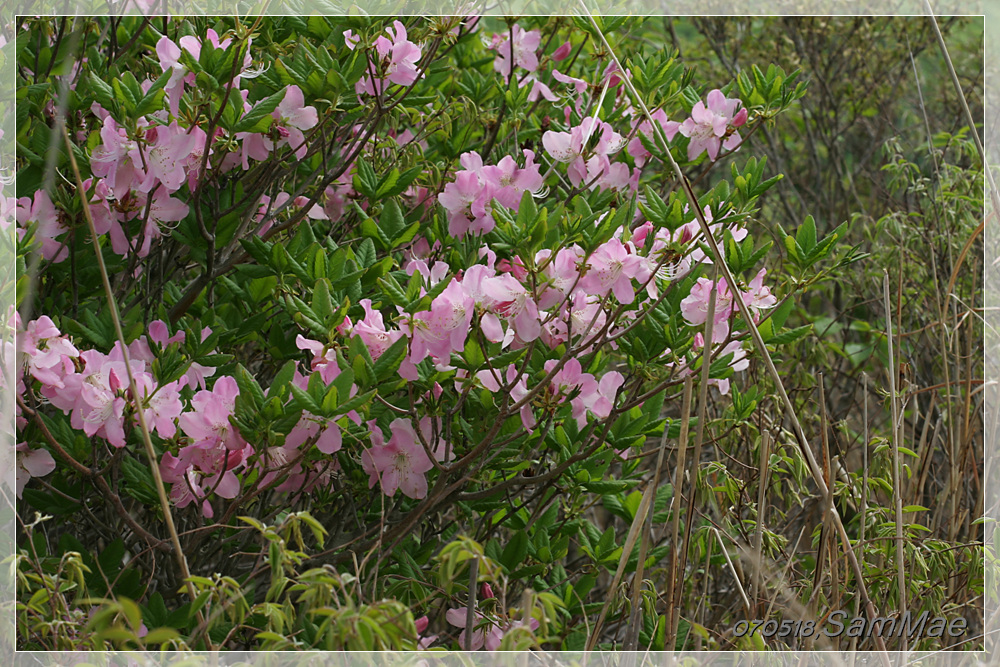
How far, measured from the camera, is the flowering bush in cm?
86

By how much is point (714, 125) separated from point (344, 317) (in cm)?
62

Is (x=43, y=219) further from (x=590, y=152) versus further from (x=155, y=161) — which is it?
(x=590, y=152)

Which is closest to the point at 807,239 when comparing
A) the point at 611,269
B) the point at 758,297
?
the point at 758,297

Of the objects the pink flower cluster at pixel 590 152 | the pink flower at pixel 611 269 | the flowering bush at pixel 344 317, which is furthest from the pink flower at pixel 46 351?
the pink flower cluster at pixel 590 152

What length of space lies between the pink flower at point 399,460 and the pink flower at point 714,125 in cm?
60

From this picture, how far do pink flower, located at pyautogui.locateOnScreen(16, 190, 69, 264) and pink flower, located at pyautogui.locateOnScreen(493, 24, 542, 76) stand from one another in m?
0.70

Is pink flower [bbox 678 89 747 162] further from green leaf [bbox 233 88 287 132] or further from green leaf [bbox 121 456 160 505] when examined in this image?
green leaf [bbox 121 456 160 505]

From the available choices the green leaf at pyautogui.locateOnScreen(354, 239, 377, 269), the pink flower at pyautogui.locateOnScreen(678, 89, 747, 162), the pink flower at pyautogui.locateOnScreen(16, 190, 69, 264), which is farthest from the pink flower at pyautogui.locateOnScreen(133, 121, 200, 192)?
the pink flower at pyautogui.locateOnScreen(678, 89, 747, 162)

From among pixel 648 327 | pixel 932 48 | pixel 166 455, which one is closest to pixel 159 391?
pixel 166 455

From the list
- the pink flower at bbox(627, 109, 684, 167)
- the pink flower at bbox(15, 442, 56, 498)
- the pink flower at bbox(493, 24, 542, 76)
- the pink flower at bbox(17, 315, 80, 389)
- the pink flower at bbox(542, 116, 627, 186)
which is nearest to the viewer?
the pink flower at bbox(17, 315, 80, 389)

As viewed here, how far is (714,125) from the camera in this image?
121 centimetres

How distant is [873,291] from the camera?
202 centimetres

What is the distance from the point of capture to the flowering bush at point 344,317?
858mm

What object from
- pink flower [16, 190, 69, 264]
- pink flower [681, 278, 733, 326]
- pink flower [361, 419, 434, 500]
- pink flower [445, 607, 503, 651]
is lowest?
pink flower [445, 607, 503, 651]
